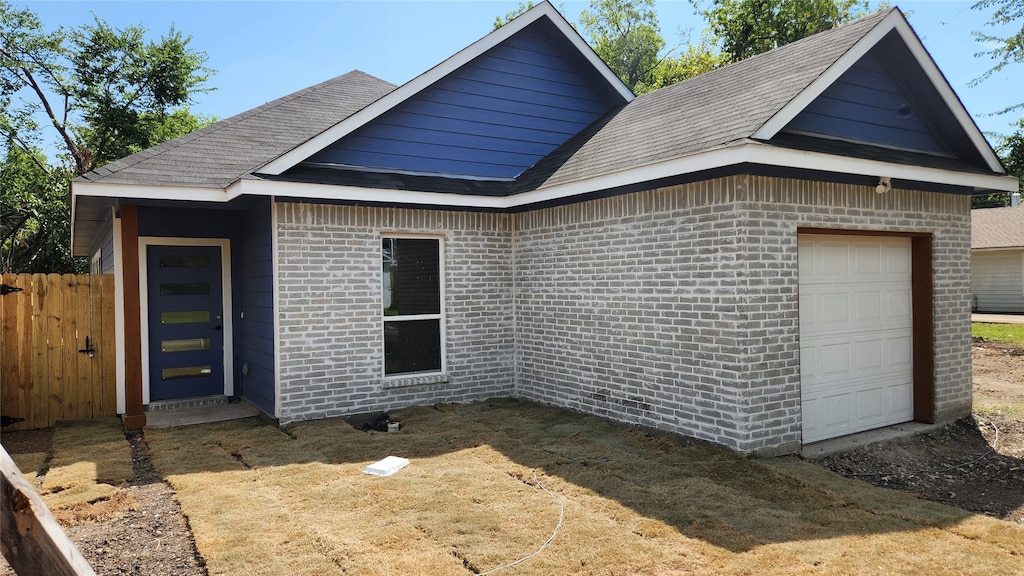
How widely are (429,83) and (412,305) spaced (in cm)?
→ 316

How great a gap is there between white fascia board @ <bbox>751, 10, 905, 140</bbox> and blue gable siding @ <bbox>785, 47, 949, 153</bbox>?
1.64ft

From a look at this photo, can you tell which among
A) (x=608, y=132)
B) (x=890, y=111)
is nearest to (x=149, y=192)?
(x=608, y=132)

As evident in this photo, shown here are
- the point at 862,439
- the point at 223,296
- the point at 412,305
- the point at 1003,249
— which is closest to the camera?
the point at 862,439

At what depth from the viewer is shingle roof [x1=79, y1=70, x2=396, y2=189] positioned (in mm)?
7980

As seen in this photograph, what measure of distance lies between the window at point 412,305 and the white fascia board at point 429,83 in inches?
61.4

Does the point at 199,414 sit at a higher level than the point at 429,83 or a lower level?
lower

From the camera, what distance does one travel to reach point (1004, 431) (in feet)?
27.1

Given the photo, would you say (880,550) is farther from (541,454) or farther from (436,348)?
(436,348)

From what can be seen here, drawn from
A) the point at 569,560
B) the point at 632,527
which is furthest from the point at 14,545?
the point at 632,527

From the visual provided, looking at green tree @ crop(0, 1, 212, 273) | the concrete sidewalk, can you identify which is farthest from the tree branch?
the concrete sidewalk

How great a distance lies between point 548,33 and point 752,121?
527 cm

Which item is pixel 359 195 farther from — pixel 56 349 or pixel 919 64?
pixel 919 64

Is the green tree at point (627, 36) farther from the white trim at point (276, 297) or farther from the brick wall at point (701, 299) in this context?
the white trim at point (276, 297)

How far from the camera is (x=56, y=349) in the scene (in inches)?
349
